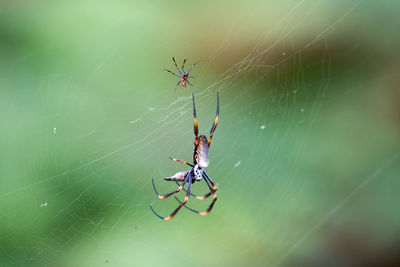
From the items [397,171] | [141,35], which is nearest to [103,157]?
[141,35]

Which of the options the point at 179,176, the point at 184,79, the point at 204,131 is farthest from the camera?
the point at 204,131

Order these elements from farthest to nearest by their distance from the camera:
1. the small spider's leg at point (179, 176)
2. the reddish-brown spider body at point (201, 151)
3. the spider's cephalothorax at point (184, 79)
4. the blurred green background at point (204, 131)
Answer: the spider's cephalothorax at point (184, 79) → the blurred green background at point (204, 131) → the small spider's leg at point (179, 176) → the reddish-brown spider body at point (201, 151)

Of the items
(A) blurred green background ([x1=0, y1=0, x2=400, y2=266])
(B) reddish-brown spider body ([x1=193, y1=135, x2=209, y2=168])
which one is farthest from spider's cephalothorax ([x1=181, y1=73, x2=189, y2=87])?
(B) reddish-brown spider body ([x1=193, y1=135, x2=209, y2=168])

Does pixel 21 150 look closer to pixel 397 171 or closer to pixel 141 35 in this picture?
pixel 141 35

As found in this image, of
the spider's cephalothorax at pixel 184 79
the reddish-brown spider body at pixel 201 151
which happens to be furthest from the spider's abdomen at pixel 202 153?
the spider's cephalothorax at pixel 184 79

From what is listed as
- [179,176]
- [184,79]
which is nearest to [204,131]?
[184,79]

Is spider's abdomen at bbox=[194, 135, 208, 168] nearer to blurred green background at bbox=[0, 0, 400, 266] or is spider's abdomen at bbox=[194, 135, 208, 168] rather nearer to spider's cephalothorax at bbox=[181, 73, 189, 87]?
blurred green background at bbox=[0, 0, 400, 266]

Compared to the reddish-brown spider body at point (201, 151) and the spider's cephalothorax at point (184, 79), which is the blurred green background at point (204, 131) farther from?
the reddish-brown spider body at point (201, 151)

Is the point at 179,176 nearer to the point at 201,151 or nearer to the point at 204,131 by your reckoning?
the point at 201,151

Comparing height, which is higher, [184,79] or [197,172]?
[184,79]
